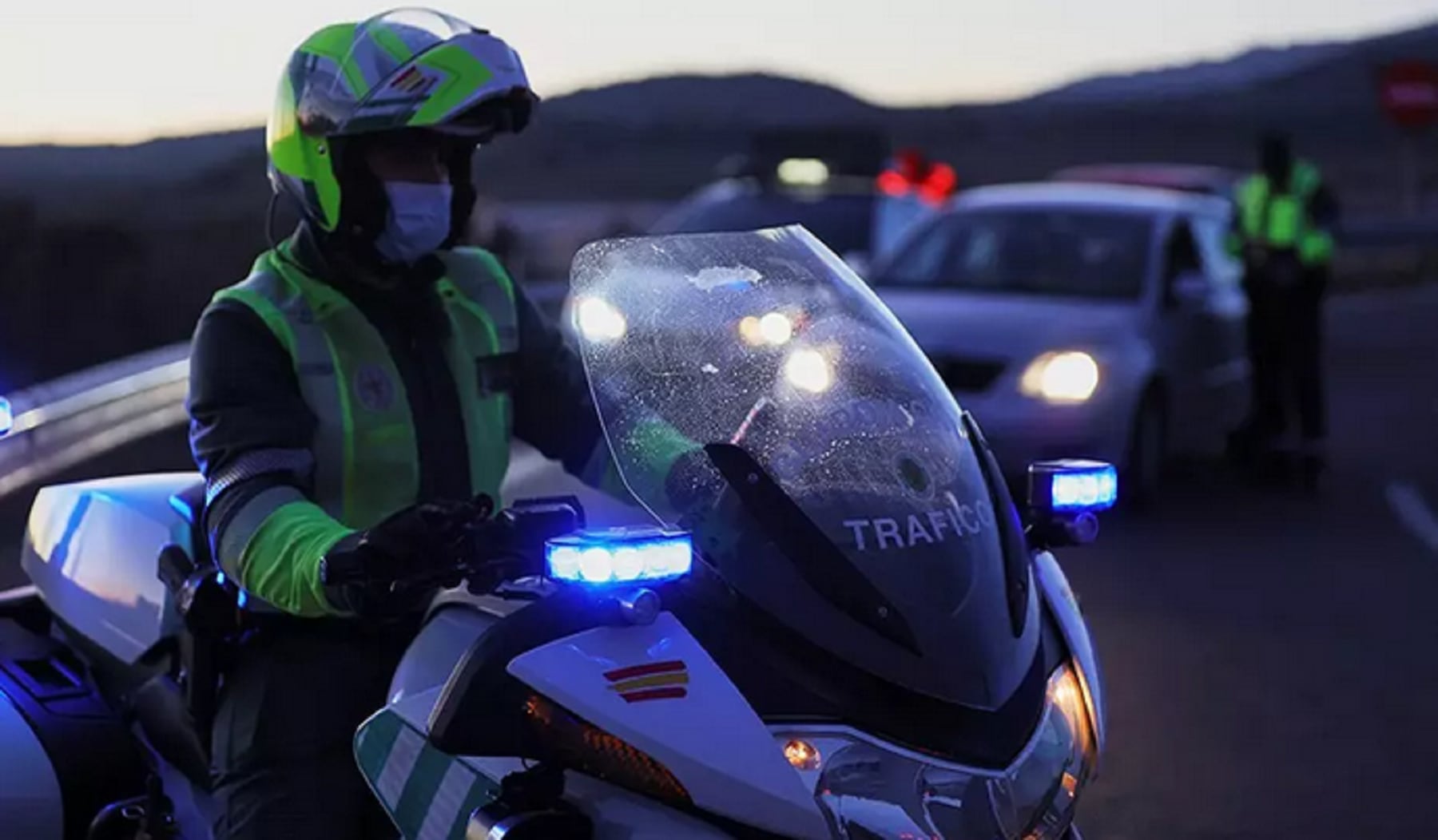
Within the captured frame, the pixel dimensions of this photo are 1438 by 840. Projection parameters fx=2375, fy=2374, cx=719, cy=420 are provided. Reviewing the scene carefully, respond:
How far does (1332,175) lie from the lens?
96.2 m

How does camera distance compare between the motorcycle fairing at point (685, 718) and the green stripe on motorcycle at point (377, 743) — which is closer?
the motorcycle fairing at point (685, 718)

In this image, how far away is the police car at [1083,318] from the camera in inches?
467

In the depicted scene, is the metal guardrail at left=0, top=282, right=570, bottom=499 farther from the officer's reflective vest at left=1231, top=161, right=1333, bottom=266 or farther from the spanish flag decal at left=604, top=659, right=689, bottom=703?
the spanish flag decal at left=604, top=659, right=689, bottom=703

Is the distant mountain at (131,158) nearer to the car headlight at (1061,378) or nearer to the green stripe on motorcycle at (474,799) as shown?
the green stripe on motorcycle at (474,799)

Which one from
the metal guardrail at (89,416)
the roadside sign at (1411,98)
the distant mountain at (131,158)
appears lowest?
the roadside sign at (1411,98)

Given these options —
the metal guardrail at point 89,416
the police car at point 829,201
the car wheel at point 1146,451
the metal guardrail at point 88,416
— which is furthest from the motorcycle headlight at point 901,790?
the police car at point 829,201

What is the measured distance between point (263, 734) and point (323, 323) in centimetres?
69

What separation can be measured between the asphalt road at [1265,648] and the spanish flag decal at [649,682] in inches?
49.7

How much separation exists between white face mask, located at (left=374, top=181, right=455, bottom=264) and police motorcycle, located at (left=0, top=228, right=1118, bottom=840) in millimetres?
590

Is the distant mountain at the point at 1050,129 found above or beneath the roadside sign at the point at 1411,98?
beneath

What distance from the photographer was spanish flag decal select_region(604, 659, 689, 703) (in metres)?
2.91

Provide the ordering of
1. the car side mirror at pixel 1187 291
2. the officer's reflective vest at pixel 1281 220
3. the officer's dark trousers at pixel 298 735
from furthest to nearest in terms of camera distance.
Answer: the officer's reflective vest at pixel 1281 220, the car side mirror at pixel 1187 291, the officer's dark trousers at pixel 298 735

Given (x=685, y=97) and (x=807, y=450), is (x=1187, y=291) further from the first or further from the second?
(x=807, y=450)

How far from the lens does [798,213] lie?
16891mm
